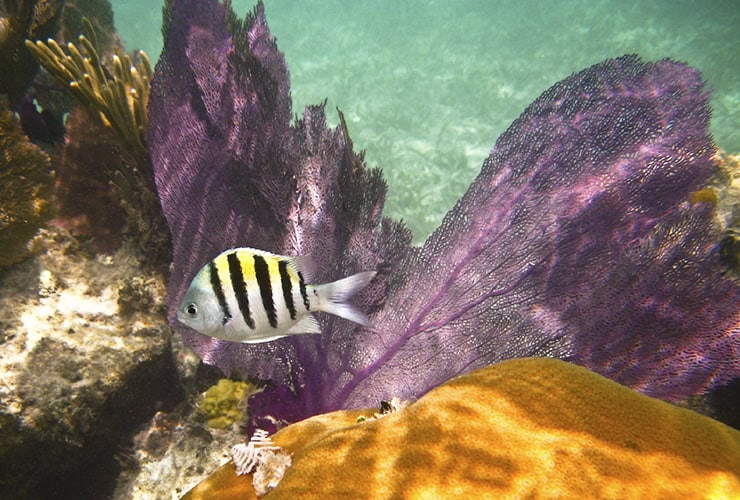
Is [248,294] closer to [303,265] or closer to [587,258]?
[303,265]

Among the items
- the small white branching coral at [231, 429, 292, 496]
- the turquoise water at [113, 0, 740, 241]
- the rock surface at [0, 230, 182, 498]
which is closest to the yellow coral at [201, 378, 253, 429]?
the rock surface at [0, 230, 182, 498]

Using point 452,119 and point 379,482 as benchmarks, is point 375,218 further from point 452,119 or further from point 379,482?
point 452,119

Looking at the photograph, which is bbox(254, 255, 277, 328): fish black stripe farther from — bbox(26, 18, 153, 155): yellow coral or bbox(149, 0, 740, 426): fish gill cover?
bbox(26, 18, 153, 155): yellow coral

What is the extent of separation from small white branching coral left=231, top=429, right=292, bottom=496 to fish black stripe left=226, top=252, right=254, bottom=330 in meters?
0.56

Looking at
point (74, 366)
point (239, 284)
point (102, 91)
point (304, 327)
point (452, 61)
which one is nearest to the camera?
point (239, 284)

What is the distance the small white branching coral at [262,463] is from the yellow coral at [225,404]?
3.87ft

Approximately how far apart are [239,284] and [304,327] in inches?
15.9

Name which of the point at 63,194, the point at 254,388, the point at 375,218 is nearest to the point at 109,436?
the point at 254,388

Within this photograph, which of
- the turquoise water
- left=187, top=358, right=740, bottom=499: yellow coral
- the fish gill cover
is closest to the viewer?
left=187, top=358, right=740, bottom=499: yellow coral

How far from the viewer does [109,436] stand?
2.79m

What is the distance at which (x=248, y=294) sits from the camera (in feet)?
5.66

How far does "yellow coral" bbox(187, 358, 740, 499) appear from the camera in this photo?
1.35 metres

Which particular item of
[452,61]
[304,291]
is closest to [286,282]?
[304,291]

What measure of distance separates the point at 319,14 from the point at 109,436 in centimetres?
3888
